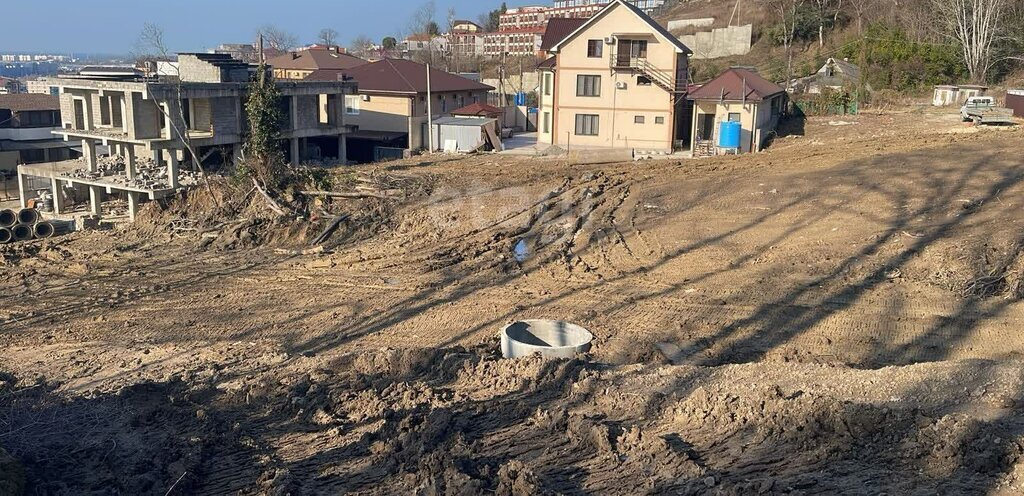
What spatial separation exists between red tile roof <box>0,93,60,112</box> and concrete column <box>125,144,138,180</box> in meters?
17.7

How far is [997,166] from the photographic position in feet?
77.9

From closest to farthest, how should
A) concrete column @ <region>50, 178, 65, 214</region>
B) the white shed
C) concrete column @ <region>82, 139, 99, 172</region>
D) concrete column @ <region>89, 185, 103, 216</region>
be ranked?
concrete column @ <region>89, 185, 103, 216</region>, concrete column @ <region>50, 178, 65, 214</region>, concrete column @ <region>82, 139, 99, 172</region>, the white shed

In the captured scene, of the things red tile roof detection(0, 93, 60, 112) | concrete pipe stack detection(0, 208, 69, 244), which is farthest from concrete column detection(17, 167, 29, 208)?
red tile roof detection(0, 93, 60, 112)

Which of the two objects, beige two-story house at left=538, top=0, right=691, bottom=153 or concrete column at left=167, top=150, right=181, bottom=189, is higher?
beige two-story house at left=538, top=0, right=691, bottom=153

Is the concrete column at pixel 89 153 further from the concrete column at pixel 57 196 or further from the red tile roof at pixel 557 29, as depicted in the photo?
the red tile roof at pixel 557 29

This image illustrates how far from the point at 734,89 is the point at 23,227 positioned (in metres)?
26.2

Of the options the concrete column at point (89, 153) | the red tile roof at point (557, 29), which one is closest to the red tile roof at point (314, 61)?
the red tile roof at point (557, 29)

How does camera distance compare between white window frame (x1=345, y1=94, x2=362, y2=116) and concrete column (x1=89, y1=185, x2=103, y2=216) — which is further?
white window frame (x1=345, y1=94, x2=362, y2=116)

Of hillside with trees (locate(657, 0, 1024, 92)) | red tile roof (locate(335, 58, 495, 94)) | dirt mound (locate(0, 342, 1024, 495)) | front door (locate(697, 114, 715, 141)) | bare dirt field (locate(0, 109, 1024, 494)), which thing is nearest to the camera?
dirt mound (locate(0, 342, 1024, 495))

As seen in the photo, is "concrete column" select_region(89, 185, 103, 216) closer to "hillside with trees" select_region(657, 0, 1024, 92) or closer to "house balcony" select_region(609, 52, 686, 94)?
"house balcony" select_region(609, 52, 686, 94)

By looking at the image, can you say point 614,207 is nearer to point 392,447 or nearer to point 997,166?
point 997,166

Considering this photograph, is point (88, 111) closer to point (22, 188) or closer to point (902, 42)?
point (22, 188)

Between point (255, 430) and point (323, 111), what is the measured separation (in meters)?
31.3

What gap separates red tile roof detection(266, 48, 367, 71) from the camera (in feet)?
184
